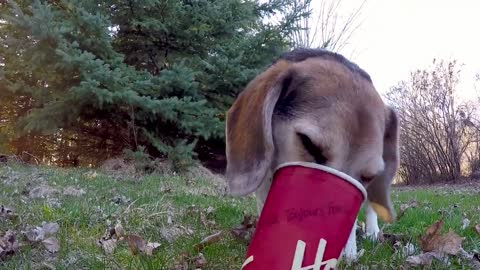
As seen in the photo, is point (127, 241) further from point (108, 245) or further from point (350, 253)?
point (350, 253)

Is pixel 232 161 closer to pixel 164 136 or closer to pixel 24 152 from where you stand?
pixel 164 136

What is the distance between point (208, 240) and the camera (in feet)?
10.7

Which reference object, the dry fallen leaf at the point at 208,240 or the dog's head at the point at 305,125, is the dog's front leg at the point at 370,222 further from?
the dog's head at the point at 305,125

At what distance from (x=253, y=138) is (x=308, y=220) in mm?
610

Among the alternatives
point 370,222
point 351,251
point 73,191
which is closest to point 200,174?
point 73,191

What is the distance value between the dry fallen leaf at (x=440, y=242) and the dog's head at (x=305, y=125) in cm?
113

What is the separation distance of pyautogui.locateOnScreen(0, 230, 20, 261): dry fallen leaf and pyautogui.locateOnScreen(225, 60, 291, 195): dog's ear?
1445 millimetres

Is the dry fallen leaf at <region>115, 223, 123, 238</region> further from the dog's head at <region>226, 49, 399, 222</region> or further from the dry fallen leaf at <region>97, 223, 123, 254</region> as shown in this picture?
the dog's head at <region>226, 49, 399, 222</region>

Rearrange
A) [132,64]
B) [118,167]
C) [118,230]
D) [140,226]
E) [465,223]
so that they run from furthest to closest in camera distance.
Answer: [132,64] → [118,167] → [465,223] → [140,226] → [118,230]

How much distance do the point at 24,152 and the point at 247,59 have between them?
5.44 metres

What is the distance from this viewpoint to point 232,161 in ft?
7.48

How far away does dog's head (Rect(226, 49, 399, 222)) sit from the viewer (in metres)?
2.10

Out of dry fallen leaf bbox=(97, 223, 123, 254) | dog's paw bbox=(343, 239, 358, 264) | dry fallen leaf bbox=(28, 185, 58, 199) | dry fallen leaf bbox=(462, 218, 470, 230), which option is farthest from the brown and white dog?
dry fallen leaf bbox=(28, 185, 58, 199)

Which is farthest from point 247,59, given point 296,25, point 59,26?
point 59,26
